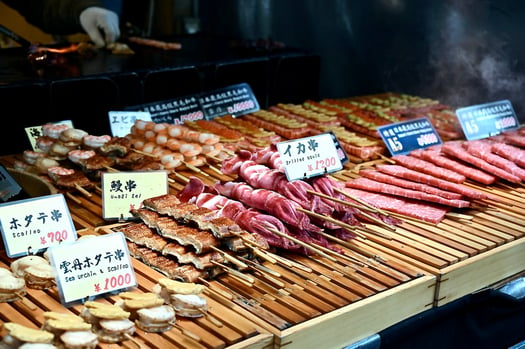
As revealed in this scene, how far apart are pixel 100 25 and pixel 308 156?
446 cm

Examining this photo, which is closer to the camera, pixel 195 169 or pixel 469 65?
pixel 195 169

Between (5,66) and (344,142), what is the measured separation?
3193 millimetres

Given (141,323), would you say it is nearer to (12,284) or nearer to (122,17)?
(12,284)

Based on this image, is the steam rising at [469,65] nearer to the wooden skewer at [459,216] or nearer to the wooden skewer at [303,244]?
the wooden skewer at [459,216]

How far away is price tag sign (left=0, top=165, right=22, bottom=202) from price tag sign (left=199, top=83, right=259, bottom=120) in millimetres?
2505

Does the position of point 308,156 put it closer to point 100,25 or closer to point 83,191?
point 83,191

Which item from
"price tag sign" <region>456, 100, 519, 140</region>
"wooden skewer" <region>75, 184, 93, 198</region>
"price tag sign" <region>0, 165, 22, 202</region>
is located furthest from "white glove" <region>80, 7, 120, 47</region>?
"price tag sign" <region>456, 100, 519, 140</region>

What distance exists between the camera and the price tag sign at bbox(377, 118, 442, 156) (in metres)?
5.50

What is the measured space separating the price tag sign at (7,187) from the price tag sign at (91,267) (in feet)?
3.56

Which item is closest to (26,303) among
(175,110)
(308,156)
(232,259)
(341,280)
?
(232,259)

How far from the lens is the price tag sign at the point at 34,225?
130 inches

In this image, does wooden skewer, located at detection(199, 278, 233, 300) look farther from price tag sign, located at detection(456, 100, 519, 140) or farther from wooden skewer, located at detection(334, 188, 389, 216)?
price tag sign, located at detection(456, 100, 519, 140)

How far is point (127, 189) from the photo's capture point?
4098 millimetres

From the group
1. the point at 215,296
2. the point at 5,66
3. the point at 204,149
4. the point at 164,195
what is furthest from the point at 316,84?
the point at 215,296
